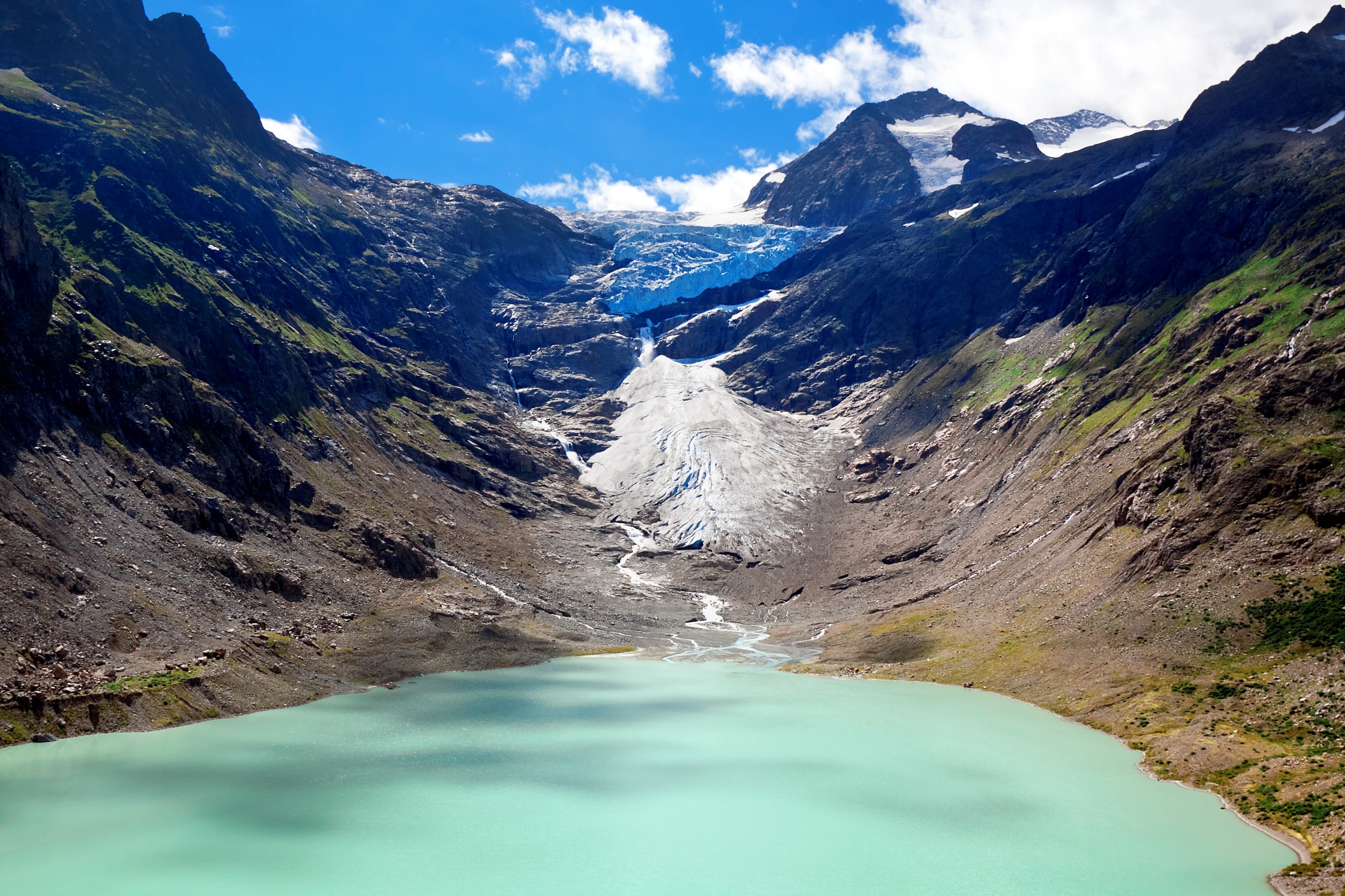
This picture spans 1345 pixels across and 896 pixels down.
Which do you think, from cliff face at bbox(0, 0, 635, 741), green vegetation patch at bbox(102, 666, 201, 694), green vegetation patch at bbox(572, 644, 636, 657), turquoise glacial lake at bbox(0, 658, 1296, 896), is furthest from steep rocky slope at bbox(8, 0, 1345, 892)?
turquoise glacial lake at bbox(0, 658, 1296, 896)

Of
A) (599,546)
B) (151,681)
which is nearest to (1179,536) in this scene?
(151,681)

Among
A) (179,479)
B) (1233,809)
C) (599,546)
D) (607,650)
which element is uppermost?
(599,546)

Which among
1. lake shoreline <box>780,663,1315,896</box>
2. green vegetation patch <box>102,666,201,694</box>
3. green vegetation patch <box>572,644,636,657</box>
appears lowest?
green vegetation patch <box>102,666,201,694</box>

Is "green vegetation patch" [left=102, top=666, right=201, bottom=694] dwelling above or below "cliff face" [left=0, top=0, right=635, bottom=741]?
below

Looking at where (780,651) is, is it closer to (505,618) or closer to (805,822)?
(505,618)

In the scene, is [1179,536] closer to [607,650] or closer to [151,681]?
[607,650]

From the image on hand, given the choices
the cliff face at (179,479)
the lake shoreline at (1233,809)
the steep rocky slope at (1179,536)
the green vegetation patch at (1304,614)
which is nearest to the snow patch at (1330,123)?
the steep rocky slope at (1179,536)

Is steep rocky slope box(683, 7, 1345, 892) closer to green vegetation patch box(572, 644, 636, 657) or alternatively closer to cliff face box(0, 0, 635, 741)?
green vegetation patch box(572, 644, 636, 657)

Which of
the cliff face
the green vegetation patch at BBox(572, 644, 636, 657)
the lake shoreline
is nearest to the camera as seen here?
the lake shoreline

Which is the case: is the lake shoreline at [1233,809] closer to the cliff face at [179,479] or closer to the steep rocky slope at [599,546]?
the steep rocky slope at [599,546]
